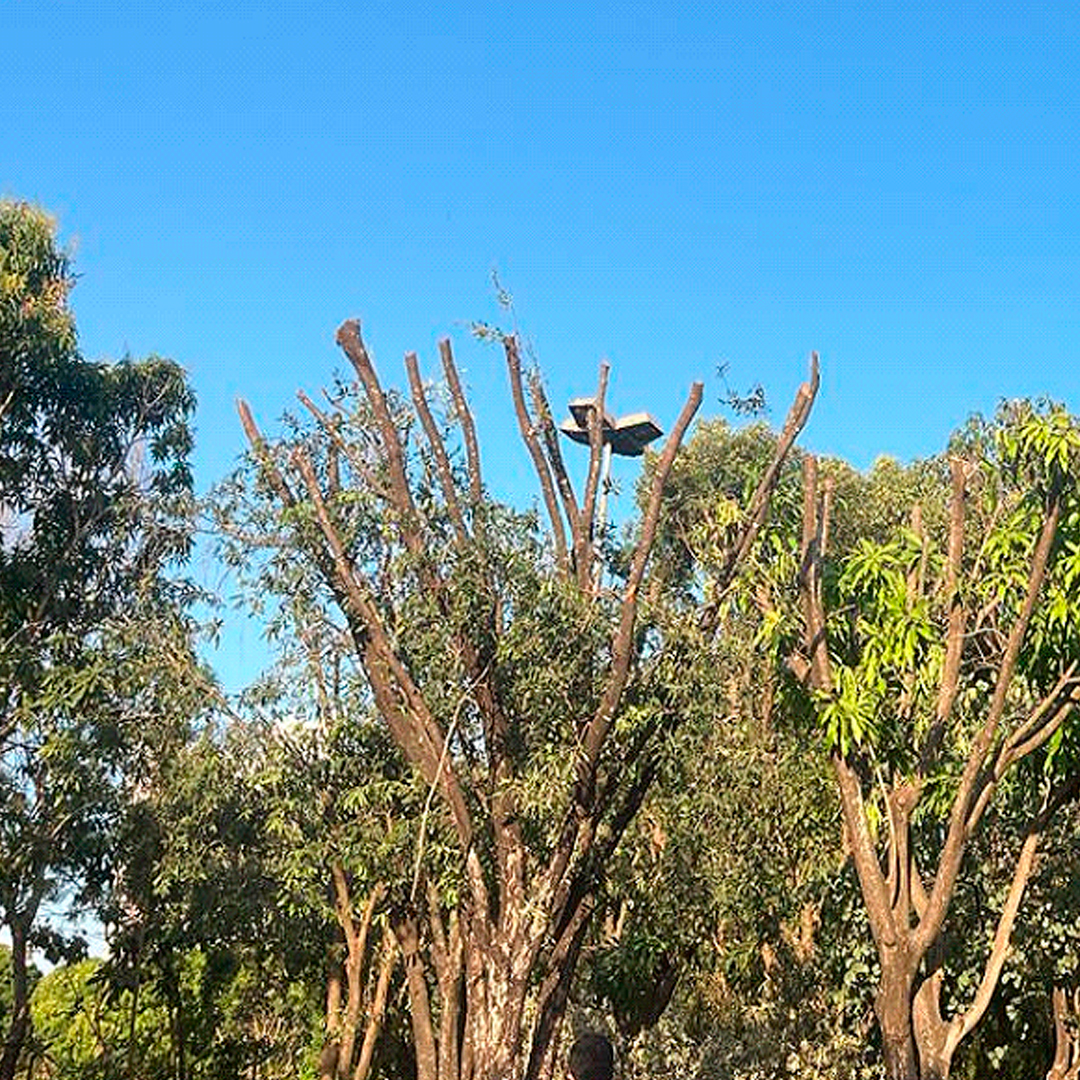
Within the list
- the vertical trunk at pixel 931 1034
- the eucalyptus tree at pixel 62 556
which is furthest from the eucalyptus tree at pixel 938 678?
the eucalyptus tree at pixel 62 556

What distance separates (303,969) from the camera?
17016 millimetres

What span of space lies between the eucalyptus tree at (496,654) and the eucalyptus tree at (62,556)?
7.94 feet

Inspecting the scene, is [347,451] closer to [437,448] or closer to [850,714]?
[437,448]

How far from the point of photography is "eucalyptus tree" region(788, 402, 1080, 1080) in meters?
Answer: 8.77

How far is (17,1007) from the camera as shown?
41.3 ft

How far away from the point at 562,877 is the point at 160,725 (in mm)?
3965

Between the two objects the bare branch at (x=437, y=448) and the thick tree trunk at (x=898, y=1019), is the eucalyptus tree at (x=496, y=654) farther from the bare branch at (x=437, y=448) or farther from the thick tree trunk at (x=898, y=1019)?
the thick tree trunk at (x=898, y=1019)

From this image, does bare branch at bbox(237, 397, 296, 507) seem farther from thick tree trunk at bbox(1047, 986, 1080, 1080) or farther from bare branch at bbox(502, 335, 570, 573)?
thick tree trunk at bbox(1047, 986, 1080, 1080)

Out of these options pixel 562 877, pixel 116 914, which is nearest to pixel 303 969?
pixel 116 914

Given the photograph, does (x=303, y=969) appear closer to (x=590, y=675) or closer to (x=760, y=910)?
(x=760, y=910)

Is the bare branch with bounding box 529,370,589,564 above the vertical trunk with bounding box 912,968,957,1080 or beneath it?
above

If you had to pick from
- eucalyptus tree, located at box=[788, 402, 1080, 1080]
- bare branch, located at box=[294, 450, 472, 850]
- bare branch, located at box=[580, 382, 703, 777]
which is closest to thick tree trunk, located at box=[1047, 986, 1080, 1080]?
eucalyptus tree, located at box=[788, 402, 1080, 1080]

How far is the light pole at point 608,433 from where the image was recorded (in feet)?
35.7

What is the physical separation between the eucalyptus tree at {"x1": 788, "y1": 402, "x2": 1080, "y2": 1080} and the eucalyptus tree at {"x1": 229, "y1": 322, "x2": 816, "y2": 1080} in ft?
3.34
